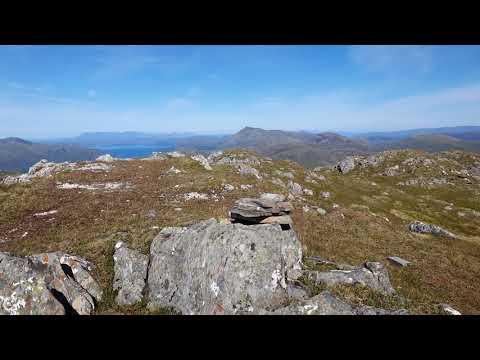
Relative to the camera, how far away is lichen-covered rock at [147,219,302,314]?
1309 centimetres

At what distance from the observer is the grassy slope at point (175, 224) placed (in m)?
20.6

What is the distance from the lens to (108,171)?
50.3 m

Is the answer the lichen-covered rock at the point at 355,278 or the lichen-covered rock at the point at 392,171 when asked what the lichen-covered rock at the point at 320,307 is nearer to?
the lichen-covered rock at the point at 355,278

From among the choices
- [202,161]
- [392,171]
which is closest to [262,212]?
[202,161]

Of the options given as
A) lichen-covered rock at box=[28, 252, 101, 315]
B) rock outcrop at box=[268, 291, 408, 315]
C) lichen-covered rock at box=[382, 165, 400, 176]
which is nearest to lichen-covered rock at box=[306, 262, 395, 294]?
rock outcrop at box=[268, 291, 408, 315]

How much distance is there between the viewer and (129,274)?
16.5 meters

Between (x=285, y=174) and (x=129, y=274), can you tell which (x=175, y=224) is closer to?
(x=129, y=274)

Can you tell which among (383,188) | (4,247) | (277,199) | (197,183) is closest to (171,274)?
(277,199)

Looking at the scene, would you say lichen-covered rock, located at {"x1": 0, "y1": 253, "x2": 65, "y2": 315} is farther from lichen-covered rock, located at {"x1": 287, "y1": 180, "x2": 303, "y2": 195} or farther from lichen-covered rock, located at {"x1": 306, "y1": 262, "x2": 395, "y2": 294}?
lichen-covered rock, located at {"x1": 287, "y1": 180, "x2": 303, "y2": 195}

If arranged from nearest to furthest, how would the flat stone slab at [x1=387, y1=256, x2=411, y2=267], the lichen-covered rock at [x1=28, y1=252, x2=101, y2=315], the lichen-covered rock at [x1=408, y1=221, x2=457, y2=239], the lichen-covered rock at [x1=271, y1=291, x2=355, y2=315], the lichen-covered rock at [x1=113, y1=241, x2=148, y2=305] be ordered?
the lichen-covered rock at [x1=271, y1=291, x2=355, y2=315]
the lichen-covered rock at [x1=28, y1=252, x2=101, y2=315]
the lichen-covered rock at [x1=113, y1=241, x2=148, y2=305]
the flat stone slab at [x1=387, y1=256, x2=411, y2=267]
the lichen-covered rock at [x1=408, y1=221, x2=457, y2=239]

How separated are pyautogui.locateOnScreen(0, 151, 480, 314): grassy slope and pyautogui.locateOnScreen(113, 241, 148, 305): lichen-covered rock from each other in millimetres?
545

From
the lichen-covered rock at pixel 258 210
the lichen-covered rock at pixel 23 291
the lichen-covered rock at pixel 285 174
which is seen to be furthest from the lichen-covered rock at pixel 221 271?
the lichen-covered rock at pixel 285 174
